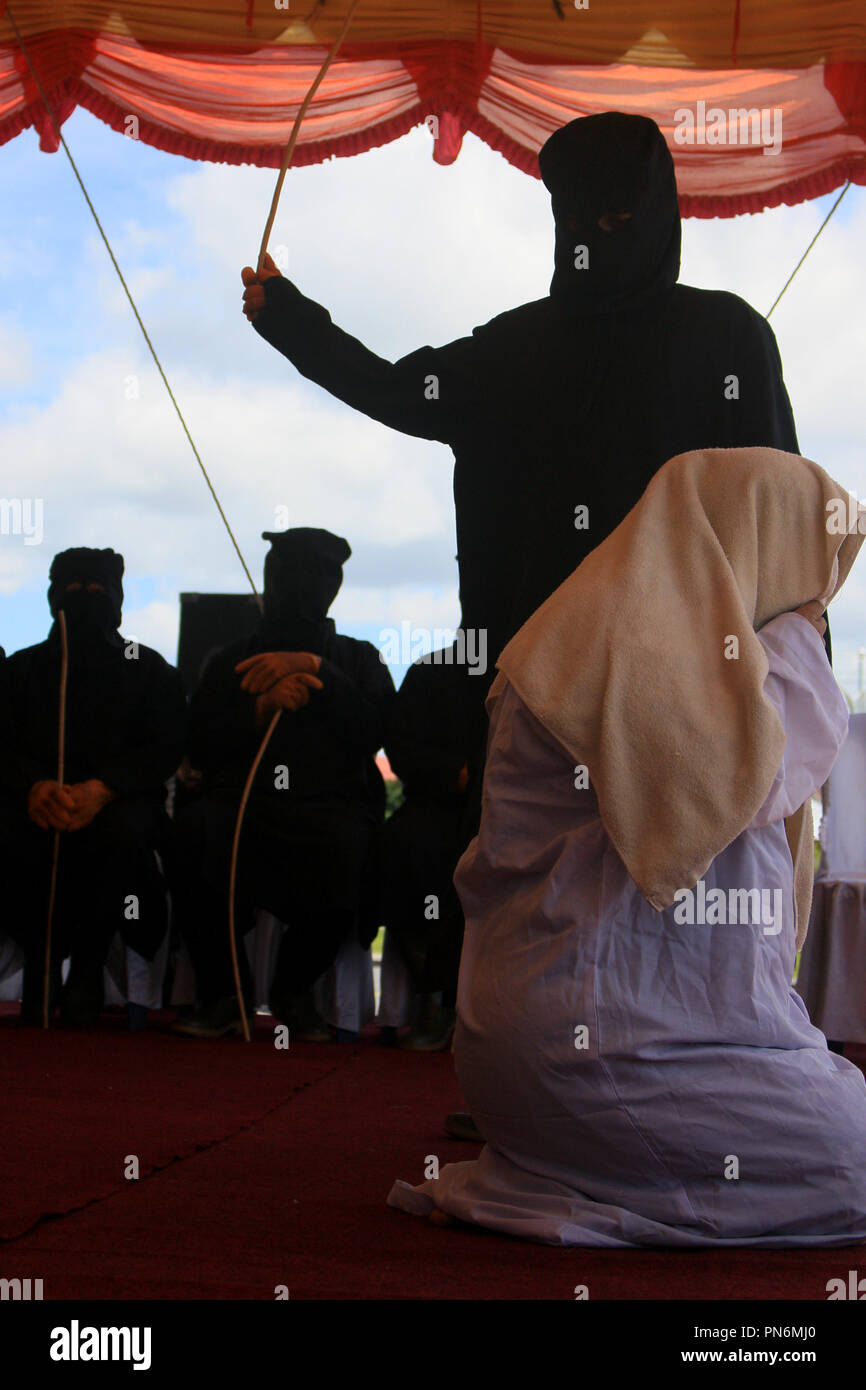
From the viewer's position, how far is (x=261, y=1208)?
64.9 inches

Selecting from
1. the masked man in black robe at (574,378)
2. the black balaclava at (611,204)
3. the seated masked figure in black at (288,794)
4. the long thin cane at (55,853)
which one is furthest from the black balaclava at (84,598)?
the black balaclava at (611,204)

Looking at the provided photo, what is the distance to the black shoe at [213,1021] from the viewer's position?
3781 millimetres

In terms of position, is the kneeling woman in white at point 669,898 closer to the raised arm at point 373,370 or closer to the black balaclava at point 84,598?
the raised arm at point 373,370

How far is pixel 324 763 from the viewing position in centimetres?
402

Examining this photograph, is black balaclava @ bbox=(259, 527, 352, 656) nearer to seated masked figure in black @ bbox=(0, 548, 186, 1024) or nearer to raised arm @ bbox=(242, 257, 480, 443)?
seated masked figure in black @ bbox=(0, 548, 186, 1024)

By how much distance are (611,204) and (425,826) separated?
210 cm

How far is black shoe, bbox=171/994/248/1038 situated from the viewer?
3.78 meters

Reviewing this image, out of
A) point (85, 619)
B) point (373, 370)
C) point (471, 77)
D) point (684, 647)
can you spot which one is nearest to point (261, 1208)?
point (684, 647)

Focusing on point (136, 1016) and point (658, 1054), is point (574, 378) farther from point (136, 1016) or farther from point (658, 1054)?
point (136, 1016)

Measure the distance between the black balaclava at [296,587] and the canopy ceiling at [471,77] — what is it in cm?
114

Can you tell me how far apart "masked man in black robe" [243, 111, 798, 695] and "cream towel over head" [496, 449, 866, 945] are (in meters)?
0.49
